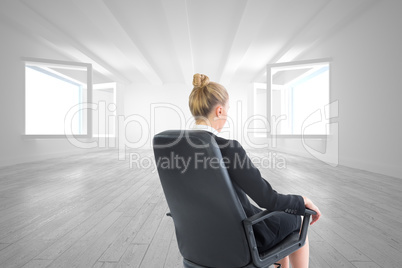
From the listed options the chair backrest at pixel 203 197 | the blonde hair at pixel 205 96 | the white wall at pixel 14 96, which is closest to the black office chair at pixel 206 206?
the chair backrest at pixel 203 197

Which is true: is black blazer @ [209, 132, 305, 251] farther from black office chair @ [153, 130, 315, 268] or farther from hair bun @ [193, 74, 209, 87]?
hair bun @ [193, 74, 209, 87]

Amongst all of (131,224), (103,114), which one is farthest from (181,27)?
(103,114)

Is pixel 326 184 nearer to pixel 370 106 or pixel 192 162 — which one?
pixel 370 106

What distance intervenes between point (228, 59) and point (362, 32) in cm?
409

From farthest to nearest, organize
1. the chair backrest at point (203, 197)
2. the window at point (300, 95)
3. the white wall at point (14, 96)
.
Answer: the window at point (300, 95), the white wall at point (14, 96), the chair backrest at point (203, 197)

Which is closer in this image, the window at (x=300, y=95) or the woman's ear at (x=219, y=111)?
the woman's ear at (x=219, y=111)

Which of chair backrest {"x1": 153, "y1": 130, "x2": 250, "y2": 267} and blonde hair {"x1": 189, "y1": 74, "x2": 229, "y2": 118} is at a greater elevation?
blonde hair {"x1": 189, "y1": 74, "x2": 229, "y2": 118}

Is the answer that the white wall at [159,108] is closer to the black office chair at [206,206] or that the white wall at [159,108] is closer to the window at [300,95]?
the window at [300,95]

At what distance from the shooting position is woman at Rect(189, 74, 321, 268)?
85 cm

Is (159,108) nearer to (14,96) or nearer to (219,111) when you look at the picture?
(14,96)

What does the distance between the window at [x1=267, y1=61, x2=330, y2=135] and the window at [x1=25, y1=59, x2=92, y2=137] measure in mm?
5825

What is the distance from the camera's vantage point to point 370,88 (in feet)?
17.2

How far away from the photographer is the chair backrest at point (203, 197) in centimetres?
81

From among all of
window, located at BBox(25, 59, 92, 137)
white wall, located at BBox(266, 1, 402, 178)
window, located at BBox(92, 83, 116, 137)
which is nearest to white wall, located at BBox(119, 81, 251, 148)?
window, located at BBox(92, 83, 116, 137)
